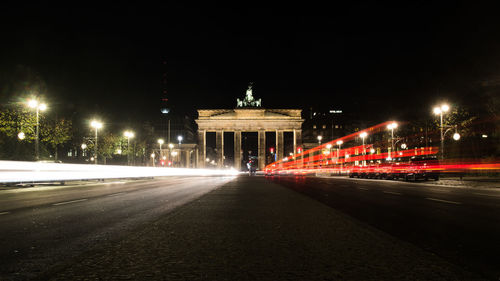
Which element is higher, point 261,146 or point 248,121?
point 248,121

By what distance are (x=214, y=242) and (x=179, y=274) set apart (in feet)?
5.69

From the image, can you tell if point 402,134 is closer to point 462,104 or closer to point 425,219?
point 462,104

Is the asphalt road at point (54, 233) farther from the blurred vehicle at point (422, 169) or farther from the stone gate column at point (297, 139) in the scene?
the stone gate column at point (297, 139)

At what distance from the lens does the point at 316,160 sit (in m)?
110

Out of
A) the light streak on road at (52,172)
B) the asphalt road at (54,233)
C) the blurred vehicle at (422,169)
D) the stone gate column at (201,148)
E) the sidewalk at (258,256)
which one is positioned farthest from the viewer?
the stone gate column at (201,148)

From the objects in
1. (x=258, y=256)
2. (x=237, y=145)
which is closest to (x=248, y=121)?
(x=237, y=145)

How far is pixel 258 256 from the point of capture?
4.72 m

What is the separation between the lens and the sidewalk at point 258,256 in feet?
12.8

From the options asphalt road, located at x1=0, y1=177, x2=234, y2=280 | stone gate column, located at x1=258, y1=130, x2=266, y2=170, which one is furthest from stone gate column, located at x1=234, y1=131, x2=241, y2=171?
asphalt road, located at x1=0, y1=177, x2=234, y2=280

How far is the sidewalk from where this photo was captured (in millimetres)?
3895

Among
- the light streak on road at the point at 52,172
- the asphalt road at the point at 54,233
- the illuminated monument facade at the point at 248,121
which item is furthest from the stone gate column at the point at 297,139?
the asphalt road at the point at 54,233

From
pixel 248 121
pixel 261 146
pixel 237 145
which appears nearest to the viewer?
pixel 248 121

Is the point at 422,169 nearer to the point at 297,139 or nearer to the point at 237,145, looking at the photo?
the point at 297,139

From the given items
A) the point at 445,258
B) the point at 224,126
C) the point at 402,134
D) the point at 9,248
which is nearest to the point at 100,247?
the point at 9,248
